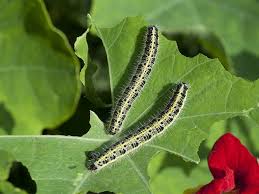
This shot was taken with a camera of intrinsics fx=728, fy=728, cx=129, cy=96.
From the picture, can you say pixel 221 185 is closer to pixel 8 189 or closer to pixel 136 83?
pixel 136 83

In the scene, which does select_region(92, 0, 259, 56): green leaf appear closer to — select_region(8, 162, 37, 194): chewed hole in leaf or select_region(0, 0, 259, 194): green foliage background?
select_region(0, 0, 259, 194): green foliage background

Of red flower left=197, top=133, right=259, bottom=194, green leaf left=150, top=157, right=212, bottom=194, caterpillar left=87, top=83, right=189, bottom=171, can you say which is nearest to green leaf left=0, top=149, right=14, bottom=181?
caterpillar left=87, top=83, right=189, bottom=171

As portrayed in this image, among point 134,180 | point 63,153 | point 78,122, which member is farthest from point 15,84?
point 134,180

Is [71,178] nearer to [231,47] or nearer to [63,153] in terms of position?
[63,153]

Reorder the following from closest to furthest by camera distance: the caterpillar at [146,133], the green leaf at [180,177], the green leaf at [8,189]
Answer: the caterpillar at [146,133]
the green leaf at [8,189]
the green leaf at [180,177]

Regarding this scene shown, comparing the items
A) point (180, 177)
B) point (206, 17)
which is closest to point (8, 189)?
point (180, 177)

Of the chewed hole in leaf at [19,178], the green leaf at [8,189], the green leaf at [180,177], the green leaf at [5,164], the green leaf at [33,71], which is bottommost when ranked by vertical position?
the chewed hole in leaf at [19,178]

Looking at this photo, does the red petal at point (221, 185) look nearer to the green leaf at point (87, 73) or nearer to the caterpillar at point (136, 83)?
the caterpillar at point (136, 83)

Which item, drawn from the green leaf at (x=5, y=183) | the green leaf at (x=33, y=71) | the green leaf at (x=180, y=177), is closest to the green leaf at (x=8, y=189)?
the green leaf at (x=5, y=183)
